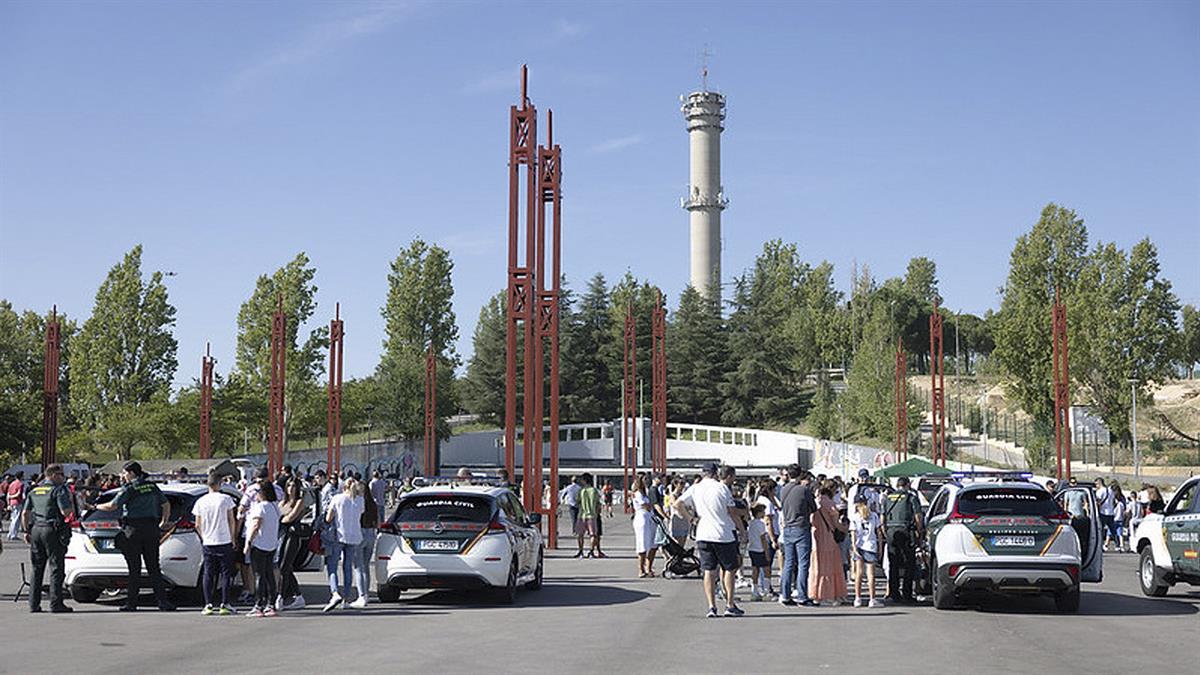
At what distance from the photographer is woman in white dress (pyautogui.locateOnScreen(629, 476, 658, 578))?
2205 cm

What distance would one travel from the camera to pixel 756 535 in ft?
60.0

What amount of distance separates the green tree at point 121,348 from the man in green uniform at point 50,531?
57.0m

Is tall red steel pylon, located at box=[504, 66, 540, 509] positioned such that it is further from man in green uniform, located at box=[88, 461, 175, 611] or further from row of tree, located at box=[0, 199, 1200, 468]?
row of tree, located at box=[0, 199, 1200, 468]

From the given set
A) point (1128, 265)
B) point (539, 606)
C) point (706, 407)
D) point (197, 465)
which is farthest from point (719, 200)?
point (539, 606)

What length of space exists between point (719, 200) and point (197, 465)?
287 ft

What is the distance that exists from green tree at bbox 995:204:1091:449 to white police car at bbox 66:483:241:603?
58.0 metres

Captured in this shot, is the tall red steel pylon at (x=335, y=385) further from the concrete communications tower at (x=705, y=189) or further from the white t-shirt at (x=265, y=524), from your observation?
the concrete communications tower at (x=705, y=189)

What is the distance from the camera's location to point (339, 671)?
10867mm

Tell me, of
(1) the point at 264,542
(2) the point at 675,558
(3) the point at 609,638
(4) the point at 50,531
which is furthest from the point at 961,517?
(4) the point at 50,531

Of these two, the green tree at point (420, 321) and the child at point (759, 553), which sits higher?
the green tree at point (420, 321)

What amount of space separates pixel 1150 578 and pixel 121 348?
62.4 meters

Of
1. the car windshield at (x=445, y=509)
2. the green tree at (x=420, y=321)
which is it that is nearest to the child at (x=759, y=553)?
the car windshield at (x=445, y=509)

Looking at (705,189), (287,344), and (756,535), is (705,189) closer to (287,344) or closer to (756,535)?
(287,344)

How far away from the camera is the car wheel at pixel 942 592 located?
52.4ft
